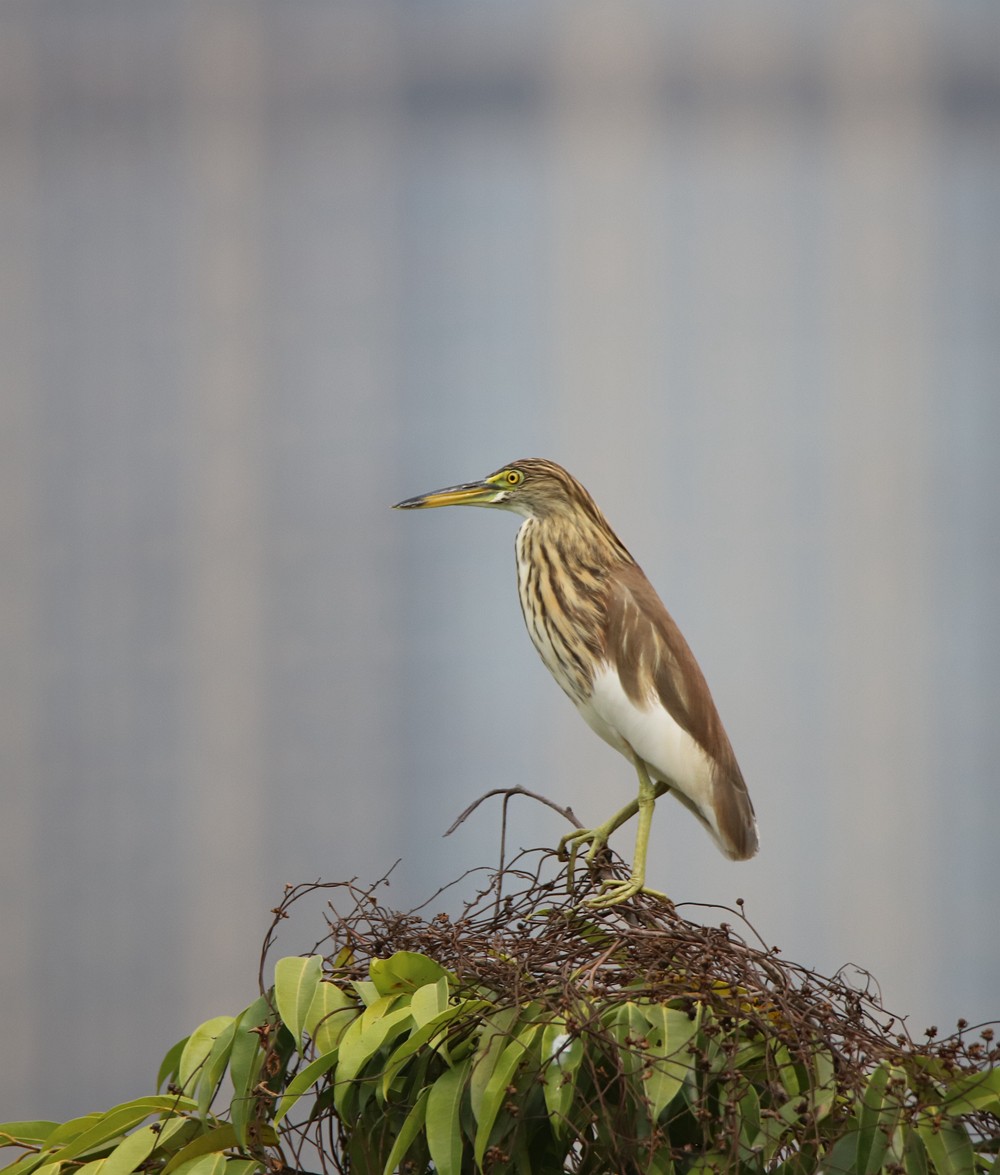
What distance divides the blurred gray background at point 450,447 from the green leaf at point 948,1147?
3.79ft

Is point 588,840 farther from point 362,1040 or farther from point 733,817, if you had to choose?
point 362,1040

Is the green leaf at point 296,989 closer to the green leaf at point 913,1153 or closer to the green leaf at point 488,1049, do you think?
the green leaf at point 488,1049

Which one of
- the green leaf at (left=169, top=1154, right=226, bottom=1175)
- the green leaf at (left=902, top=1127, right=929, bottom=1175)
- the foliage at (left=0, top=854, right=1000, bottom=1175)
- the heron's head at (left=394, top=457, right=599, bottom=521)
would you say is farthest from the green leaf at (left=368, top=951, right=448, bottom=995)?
the heron's head at (left=394, top=457, right=599, bottom=521)

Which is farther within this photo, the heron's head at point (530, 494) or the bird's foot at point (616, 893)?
the heron's head at point (530, 494)

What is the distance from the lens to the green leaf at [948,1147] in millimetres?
548

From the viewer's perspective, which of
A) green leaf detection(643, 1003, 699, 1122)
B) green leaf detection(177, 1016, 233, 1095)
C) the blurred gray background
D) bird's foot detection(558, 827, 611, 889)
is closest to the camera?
green leaf detection(643, 1003, 699, 1122)

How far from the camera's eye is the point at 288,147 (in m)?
1.78

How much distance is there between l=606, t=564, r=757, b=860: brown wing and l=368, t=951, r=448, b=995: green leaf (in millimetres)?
250

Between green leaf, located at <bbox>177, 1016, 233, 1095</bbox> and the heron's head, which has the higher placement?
the heron's head

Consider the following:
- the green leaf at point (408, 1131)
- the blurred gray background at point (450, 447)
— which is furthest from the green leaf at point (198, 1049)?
the blurred gray background at point (450, 447)

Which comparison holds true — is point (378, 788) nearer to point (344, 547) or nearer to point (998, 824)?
point (344, 547)

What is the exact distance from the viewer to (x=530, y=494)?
856mm

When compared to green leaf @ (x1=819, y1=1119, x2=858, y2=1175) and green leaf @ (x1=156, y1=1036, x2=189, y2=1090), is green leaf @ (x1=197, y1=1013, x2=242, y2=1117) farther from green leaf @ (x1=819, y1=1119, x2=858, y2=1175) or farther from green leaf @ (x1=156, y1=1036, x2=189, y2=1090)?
green leaf @ (x1=819, y1=1119, x2=858, y2=1175)

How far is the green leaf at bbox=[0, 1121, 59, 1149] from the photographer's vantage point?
683 mm
